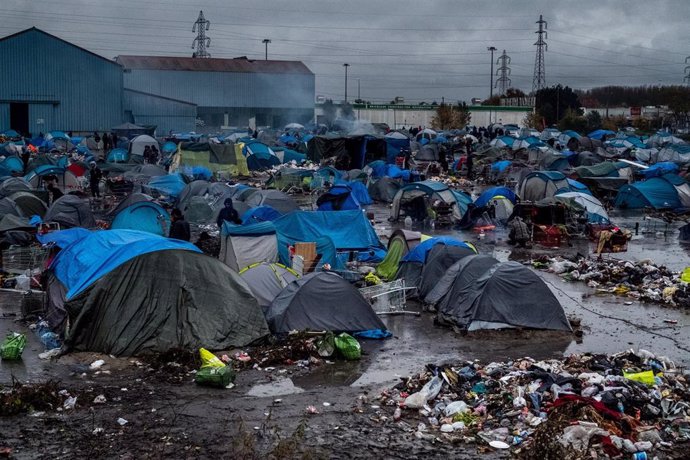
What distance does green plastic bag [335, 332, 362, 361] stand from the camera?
1282 cm

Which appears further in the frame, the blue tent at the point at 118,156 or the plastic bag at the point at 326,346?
the blue tent at the point at 118,156

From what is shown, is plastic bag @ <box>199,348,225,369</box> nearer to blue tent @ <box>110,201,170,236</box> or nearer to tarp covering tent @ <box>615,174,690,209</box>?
blue tent @ <box>110,201,170,236</box>

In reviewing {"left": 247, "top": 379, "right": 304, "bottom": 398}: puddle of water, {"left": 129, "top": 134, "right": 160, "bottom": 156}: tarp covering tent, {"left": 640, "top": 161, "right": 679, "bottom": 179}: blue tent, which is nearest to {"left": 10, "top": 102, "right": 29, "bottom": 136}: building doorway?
{"left": 129, "top": 134, "right": 160, "bottom": 156}: tarp covering tent

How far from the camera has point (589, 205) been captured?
26.4 meters

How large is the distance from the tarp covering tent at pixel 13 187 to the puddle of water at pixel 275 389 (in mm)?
17774

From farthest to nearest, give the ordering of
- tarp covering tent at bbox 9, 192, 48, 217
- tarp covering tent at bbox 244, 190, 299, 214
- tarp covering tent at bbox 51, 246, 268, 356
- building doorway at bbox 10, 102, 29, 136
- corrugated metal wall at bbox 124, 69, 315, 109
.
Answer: corrugated metal wall at bbox 124, 69, 315, 109, building doorway at bbox 10, 102, 29, 136, tarp covering tent at bbox 244, 190, 299, 214, tarp covering tent at bbox 9, 192, 48, 217, tarp covering tent at bbox 51, 246, 268, 356

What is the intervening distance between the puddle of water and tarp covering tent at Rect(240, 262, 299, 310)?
3.06 meters

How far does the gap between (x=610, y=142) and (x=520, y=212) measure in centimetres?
3704

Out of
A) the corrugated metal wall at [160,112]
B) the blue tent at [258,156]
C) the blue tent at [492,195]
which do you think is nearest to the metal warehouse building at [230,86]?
the corrugated metal wall at [160,112]

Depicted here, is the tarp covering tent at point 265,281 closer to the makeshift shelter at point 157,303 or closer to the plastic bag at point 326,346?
the makeshift shelter at point 157,303

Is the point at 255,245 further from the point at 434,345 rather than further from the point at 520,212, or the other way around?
the point at 520,212

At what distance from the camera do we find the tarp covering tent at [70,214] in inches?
910

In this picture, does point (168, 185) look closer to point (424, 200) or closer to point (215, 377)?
point (424, 200)

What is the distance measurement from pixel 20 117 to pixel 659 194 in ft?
147
